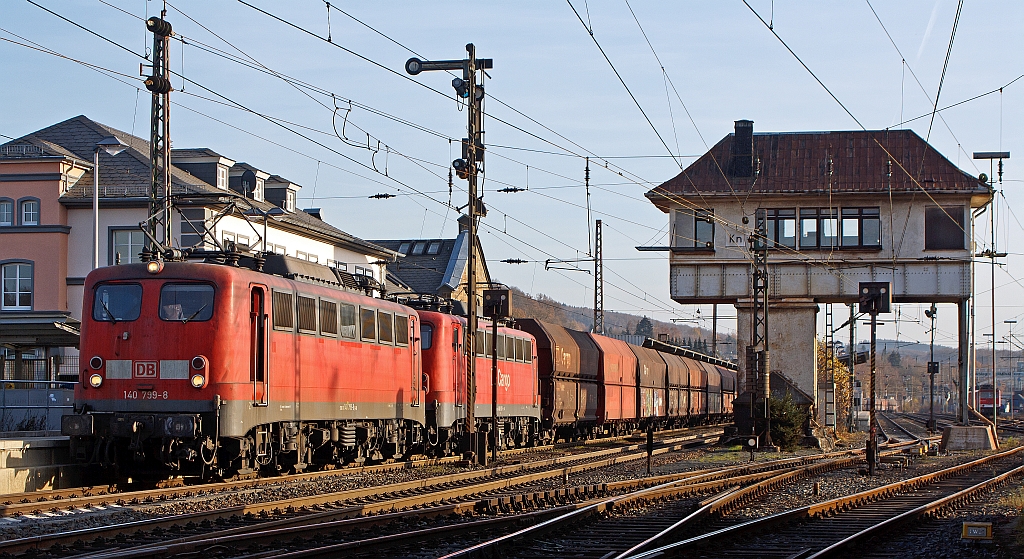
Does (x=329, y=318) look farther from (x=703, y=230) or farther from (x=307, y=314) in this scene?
(x=703, y=230)

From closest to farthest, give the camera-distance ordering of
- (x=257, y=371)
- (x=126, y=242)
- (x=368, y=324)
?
1. (x=257, y=371)
2. (x=368, y=324)
3. (x=126, y=242)

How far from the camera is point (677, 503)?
1738cm

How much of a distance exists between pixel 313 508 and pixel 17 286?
34998 mm

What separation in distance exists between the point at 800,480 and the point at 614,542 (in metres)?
11.2

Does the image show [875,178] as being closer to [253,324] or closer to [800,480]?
[800,480]

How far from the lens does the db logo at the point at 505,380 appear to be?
28.9 meters

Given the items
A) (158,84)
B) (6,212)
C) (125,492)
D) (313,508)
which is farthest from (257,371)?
(6,212)

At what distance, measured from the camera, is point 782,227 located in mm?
Result: 45000

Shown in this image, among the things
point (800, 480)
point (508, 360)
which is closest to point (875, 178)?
point (508, 360)

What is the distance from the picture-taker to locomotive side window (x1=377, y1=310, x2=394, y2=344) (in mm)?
22484

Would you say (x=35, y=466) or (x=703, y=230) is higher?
(x=703, y=230)

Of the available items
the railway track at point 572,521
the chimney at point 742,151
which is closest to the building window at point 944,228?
the chimney at point 742,151

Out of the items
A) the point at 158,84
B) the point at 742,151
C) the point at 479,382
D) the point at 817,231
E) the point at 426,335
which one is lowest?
the point at 479,382

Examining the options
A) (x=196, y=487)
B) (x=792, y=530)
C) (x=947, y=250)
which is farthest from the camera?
(x=947, y=250)
